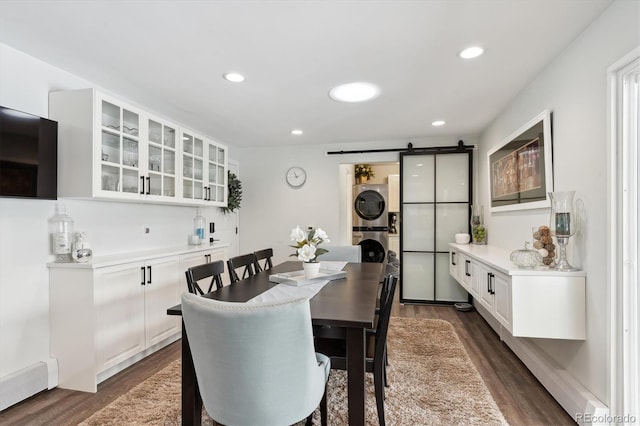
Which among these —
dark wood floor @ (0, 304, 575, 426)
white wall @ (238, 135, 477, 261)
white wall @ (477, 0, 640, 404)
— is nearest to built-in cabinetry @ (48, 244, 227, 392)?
dark wood floor @ (0, 304, 575, 426)

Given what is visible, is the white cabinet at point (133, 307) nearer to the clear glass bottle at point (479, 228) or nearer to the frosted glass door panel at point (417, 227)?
the frosted glass door panel at point (417, 227)

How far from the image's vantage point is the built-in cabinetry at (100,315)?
2357 millimetres

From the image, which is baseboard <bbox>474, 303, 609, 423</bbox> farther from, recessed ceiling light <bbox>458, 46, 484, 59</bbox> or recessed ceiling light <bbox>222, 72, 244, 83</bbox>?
recessed ceiling light <bbox>222, 72, 244, 83</bbox>

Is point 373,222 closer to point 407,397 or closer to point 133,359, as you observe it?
point 407,397

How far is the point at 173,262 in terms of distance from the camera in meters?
3.22

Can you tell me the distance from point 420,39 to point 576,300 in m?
1.86

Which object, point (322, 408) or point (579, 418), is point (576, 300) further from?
point (322, 408)

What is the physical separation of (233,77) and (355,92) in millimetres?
1052

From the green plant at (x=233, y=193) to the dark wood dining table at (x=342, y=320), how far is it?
2.80m

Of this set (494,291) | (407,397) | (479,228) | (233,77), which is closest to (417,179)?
(479,228)

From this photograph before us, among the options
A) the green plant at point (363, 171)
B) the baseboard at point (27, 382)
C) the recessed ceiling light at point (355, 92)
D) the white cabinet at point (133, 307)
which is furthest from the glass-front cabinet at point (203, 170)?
the green plant at point (363, 171)

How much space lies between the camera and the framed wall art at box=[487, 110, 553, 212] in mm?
2389

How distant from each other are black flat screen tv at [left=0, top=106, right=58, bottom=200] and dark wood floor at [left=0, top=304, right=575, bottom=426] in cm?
139

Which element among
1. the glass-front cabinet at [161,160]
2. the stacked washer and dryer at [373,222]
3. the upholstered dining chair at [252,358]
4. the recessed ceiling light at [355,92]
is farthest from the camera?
the stacked washer and dryer at [373,222]
